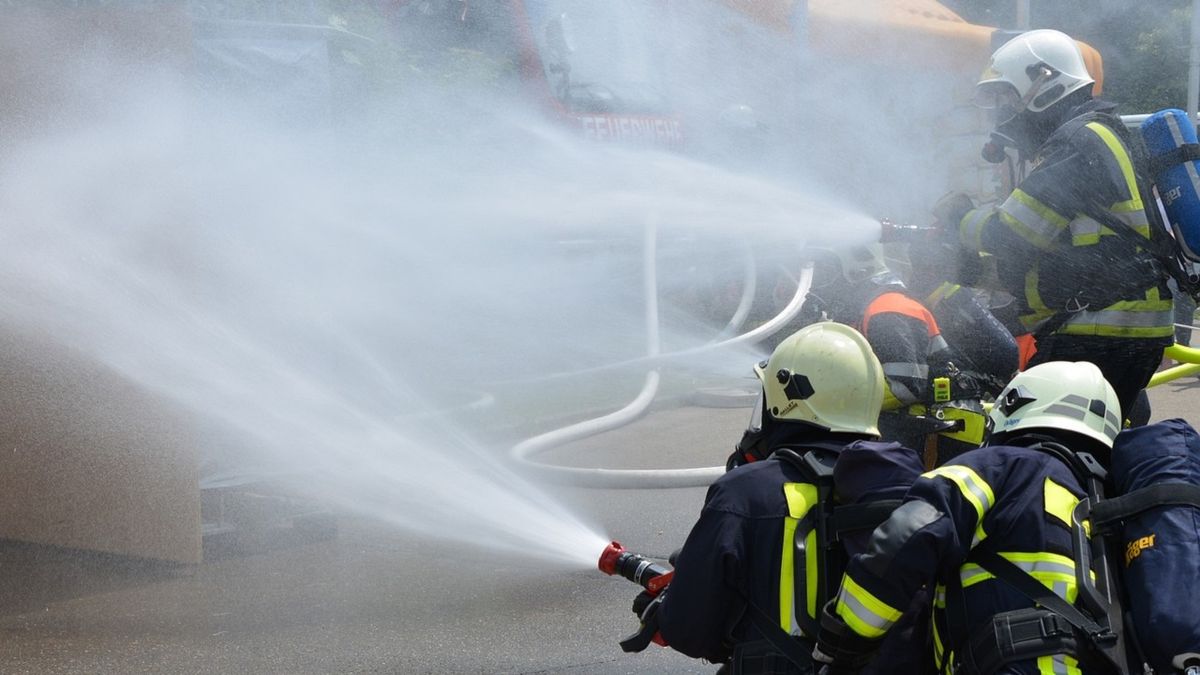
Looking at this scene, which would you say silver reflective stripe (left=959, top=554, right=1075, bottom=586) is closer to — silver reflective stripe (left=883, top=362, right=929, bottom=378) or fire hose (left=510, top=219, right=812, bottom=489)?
silver reflective stripe (left=883, top=362, right=929, bottom=378)

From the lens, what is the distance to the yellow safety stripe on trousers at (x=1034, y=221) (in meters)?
3.94

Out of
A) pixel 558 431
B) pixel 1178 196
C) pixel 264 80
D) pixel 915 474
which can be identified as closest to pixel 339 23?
pixel 264 80

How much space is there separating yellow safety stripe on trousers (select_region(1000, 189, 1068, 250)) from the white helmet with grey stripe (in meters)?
1.39

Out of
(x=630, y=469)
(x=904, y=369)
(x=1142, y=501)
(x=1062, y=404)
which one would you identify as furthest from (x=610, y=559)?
(x=630, y=469)

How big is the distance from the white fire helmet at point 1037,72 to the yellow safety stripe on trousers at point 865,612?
2433mm

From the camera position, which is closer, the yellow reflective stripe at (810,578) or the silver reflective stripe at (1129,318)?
the yellow reflective stripe at (810,578)

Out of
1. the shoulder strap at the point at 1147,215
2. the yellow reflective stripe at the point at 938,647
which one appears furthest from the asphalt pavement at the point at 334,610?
the shoulder strap at the point at 1147,215

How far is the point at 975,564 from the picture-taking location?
234cm

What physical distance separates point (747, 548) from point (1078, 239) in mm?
1918

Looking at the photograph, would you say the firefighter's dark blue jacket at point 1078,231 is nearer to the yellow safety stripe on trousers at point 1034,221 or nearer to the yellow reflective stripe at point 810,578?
the yellow safety stripe on trousers at point 1034,221

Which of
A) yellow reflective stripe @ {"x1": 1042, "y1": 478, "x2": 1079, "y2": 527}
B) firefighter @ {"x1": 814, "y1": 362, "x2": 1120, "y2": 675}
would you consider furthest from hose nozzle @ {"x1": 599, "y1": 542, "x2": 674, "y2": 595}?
yellow reflective stripe @ {"x1": 1042, "y1": 478, "x2": 1079, "y2": 527}

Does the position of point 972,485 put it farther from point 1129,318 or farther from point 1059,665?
point 1129,318

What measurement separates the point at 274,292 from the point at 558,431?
1916 millimetres

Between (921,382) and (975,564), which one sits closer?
(975,564)
